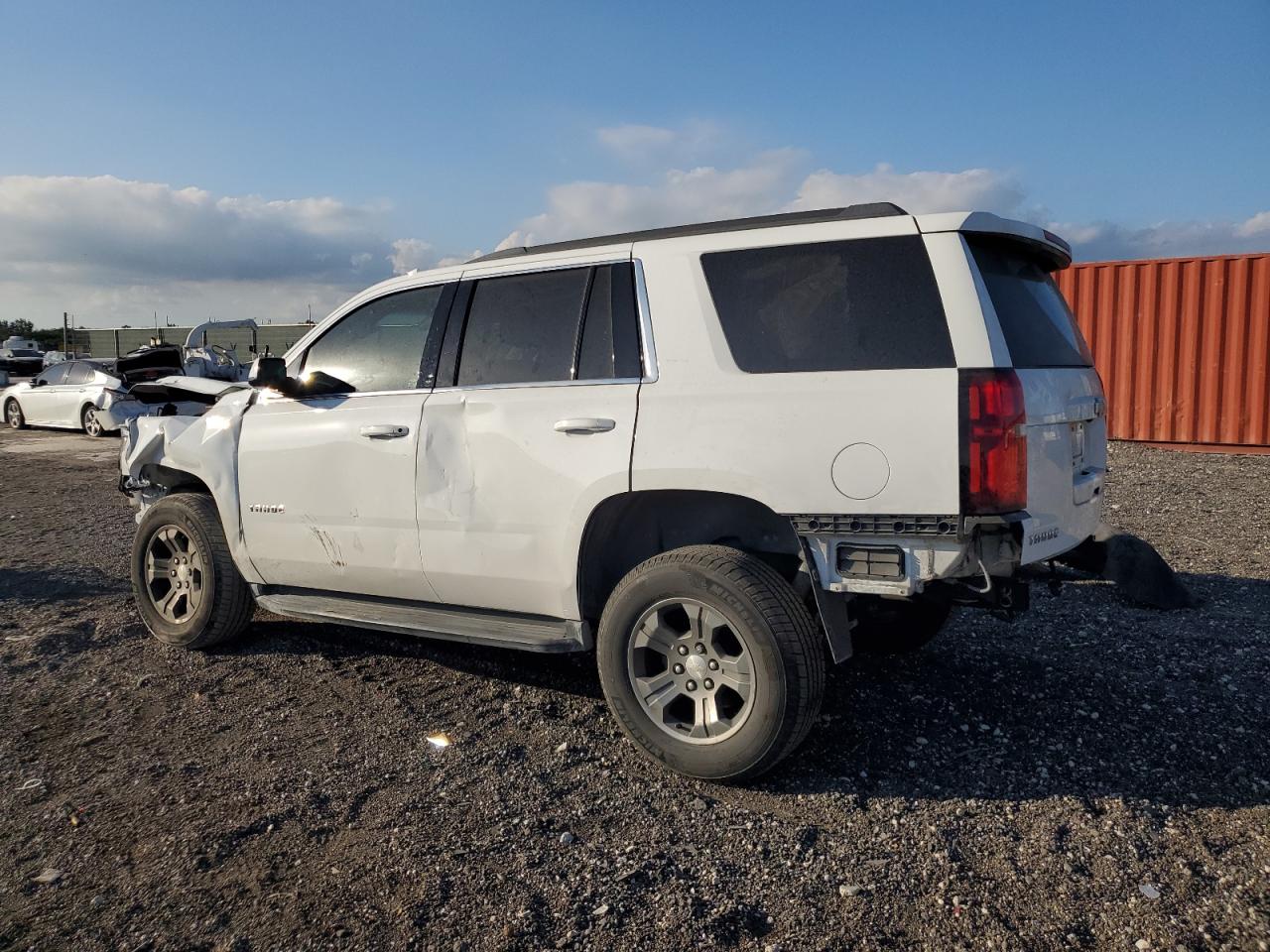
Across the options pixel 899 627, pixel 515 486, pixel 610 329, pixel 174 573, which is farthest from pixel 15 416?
pixel 899 627

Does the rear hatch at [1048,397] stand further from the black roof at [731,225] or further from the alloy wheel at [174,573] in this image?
the alloy wheel at [174,573]

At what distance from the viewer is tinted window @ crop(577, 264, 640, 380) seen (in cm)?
369

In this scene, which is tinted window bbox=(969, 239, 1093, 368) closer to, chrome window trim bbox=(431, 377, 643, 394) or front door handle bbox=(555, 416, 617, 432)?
chrome window trim bbox=(431, 377, 643, 394)

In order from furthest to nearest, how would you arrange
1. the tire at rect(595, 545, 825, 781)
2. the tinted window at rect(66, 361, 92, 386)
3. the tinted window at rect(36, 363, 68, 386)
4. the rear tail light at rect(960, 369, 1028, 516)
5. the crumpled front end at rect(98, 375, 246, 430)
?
the tinted window at rect(36, 363, 68, 386)
the tinted window at rect(66, 361, 92, 386)
the crumpled front end at rect(98, 375, 246, 430)
the tire at rect(595, 545, 825, 781)
the rear tail light at rect(960, 369, 1028, 516)

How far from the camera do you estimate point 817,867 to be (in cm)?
289

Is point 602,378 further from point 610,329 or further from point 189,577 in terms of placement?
point 189,577

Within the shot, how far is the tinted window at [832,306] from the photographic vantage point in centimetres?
315

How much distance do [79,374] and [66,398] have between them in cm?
52

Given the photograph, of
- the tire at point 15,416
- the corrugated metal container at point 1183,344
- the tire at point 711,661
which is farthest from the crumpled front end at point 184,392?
the tire at point 15,416

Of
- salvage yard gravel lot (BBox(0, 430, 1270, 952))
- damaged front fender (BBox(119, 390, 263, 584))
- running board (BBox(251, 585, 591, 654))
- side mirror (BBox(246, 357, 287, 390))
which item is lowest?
salvage yard gravel lot (BBox(0, 430, 1270, 952))

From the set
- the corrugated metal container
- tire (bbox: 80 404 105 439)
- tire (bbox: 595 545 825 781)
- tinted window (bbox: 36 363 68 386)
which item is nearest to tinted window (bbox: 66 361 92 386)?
tinted window (bbox: 36 363 68 386)

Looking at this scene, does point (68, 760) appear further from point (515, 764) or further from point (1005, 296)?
point (1005, 296)

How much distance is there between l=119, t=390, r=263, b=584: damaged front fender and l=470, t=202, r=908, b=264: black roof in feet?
5.50

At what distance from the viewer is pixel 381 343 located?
4.48 meters
